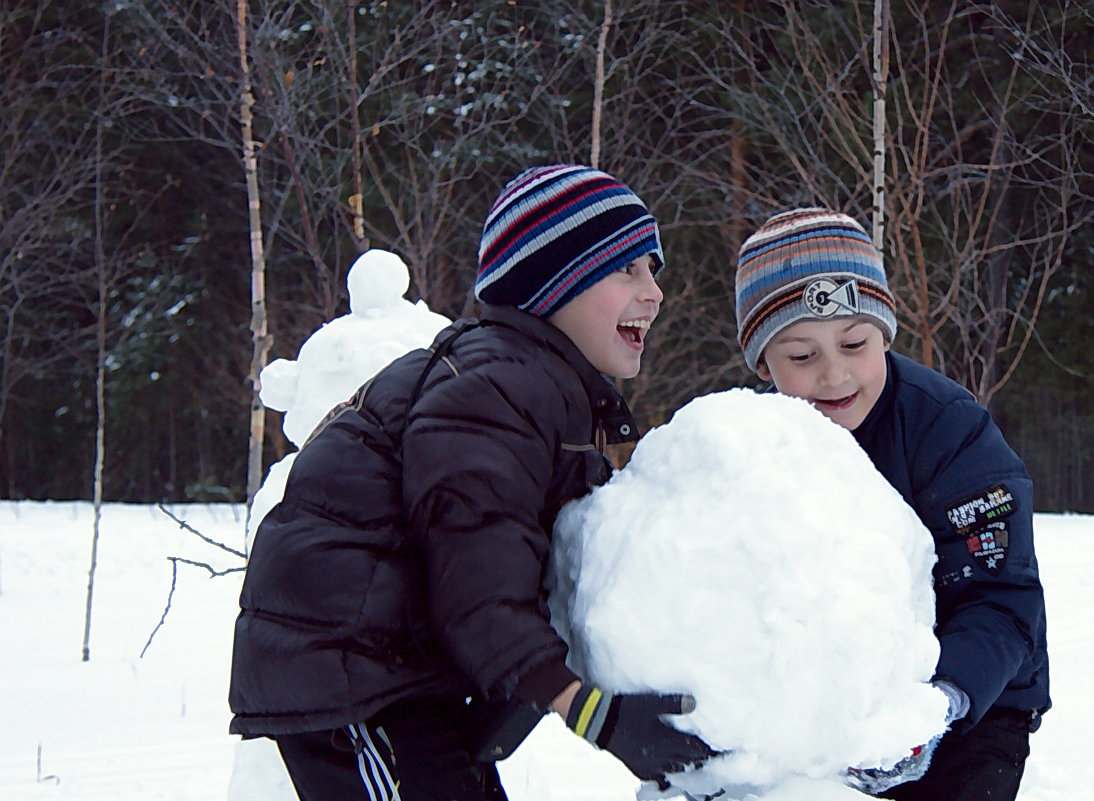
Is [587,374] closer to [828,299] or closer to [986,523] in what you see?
[828,299]

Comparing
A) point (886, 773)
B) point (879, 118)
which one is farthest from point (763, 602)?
point (879, 118)

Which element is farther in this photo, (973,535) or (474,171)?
(474,171)

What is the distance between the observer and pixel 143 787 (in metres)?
4.83

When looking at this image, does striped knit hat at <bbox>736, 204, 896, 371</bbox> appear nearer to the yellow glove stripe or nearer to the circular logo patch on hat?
the circular logo patch on hat

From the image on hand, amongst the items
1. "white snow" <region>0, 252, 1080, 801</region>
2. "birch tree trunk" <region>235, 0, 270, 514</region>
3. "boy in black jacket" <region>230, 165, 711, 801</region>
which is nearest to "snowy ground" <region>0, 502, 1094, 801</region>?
"boy in black jacket" <region>230, 165, 711, 801</region>

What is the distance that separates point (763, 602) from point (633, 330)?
738 millimetres

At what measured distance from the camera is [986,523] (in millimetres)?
1906

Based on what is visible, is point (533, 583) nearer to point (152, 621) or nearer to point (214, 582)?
point (152, 621)

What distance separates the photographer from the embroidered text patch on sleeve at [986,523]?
1.89 metres

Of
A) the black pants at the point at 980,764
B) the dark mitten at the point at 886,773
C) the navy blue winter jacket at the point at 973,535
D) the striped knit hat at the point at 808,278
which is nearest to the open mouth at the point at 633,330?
the striped knit hat at the point at 808,278

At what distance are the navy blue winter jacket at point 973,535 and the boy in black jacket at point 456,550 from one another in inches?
23.6

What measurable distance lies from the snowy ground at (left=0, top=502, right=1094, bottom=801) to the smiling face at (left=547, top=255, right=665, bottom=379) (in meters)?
1.85

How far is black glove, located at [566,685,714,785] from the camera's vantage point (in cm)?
143

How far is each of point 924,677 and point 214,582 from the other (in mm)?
10958
